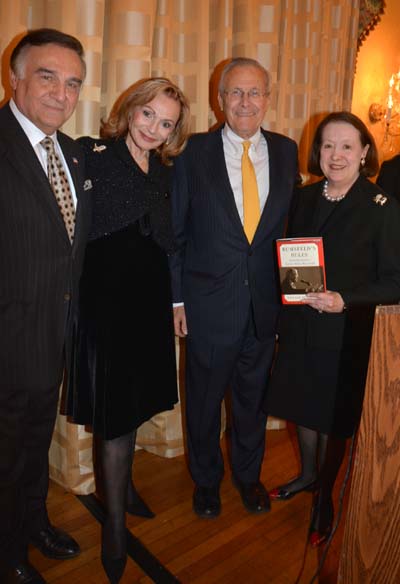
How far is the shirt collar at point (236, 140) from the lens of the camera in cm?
207

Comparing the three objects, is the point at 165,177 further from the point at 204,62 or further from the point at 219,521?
the point at 219,521

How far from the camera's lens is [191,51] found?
2.48 meters

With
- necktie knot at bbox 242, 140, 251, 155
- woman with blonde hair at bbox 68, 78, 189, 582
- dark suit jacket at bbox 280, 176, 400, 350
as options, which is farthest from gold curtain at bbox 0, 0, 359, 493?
→ dark suit jacket at bbox 280, 176, 400, 350

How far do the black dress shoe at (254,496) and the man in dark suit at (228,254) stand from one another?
0.02 m

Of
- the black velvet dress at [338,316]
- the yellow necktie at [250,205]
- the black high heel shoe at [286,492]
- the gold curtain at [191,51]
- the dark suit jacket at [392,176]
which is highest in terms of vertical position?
the gold curtain at [191,51]

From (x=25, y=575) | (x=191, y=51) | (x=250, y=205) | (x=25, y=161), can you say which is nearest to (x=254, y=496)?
(x=25, y=575)

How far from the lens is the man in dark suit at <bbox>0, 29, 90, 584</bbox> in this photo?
1519 millimetres

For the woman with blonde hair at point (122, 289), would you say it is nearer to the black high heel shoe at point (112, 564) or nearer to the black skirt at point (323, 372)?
the black high heel shoe at point (112, 564)

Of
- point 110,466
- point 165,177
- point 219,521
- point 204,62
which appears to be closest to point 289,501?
point 219,521

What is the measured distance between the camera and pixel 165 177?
6.33ft

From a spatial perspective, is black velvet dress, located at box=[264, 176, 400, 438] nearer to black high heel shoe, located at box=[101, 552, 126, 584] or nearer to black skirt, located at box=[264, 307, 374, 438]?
black skirt, located at box=[264, 307, 374, 438]

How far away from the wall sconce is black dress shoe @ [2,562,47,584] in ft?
14.2

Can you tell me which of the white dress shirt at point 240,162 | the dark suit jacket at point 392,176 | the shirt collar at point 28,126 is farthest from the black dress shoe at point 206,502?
the dark suit jacket at point 392,176

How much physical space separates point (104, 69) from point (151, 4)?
36 cm
